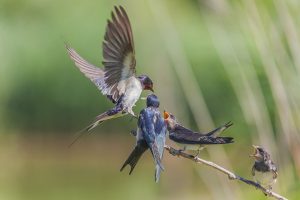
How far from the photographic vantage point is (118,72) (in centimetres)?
406

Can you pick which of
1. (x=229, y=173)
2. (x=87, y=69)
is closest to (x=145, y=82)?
(x=87, y=69)

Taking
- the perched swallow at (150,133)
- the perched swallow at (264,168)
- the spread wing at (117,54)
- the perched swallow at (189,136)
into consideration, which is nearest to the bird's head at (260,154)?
the perched swallow at (264,168)

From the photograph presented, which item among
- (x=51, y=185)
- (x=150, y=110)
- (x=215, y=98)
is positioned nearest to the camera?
(x=150, y=110)

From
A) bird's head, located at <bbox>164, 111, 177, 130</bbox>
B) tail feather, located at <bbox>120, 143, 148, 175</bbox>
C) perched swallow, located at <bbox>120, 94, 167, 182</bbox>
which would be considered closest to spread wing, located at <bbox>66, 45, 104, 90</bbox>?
bird's head, located at <bbox>164, 111, 177, 130</bbox>

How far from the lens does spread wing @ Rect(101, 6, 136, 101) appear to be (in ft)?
12.4

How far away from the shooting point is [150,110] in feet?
12.8

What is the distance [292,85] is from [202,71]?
1033cm

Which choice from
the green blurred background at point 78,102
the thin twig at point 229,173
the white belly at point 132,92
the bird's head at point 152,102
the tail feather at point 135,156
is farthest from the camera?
the green blurred background at point 78,102

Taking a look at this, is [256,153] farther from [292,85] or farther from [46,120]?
[46,120]

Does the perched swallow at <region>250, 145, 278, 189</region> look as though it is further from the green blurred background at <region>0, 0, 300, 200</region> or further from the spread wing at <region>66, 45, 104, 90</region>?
the green blurred background at <region>0, 0, 300, 200</region>

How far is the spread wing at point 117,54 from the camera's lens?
12.4ft

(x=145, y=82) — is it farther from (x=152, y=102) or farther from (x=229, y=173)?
(x=229, y=173)

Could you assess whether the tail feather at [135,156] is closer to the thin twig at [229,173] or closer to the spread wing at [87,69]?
the thin twig at [229,173]

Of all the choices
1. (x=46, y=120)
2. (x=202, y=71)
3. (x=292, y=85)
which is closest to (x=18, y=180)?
(x=46, y=120)
